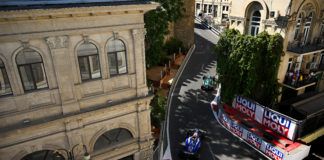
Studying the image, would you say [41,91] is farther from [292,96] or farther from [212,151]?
[292,96]

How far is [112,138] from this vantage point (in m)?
16.1

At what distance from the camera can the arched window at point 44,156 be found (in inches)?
Result: 542

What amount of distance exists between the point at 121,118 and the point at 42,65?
5.64m

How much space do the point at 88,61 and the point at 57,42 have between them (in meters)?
1.98

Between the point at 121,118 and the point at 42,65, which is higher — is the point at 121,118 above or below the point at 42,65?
below

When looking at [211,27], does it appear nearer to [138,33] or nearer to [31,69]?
[138,33]

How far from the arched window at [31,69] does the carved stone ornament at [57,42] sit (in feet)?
2.78

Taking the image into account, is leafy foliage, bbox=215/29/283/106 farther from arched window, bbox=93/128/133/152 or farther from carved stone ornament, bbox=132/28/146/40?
arched window, bbox=93/128/133/152

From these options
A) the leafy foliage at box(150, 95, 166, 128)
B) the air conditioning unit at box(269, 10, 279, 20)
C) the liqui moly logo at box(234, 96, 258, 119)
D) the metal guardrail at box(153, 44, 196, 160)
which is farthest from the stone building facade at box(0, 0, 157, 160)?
the air conditioning unit at box(269, 10, 279, 20)

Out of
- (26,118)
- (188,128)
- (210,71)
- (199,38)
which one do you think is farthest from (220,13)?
(26,118)

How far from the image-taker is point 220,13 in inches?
2562

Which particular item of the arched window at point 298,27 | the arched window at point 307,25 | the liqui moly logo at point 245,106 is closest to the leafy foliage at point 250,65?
the liqui moly logo at point 245,106

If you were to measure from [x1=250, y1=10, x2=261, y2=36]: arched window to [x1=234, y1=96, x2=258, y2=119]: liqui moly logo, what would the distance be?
6833 mm

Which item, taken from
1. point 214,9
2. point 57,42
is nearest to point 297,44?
point 57,42
